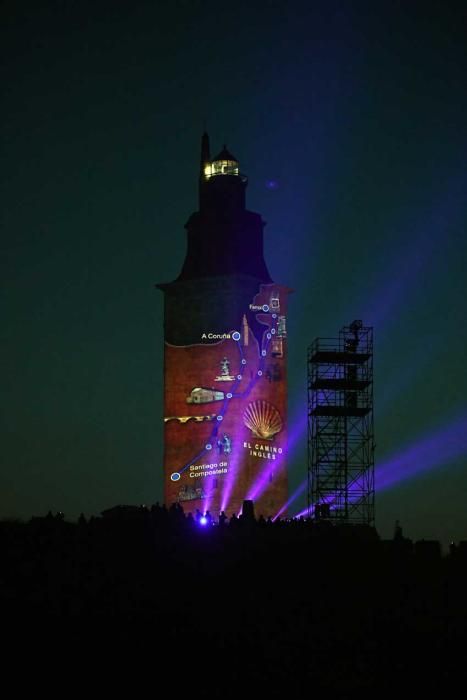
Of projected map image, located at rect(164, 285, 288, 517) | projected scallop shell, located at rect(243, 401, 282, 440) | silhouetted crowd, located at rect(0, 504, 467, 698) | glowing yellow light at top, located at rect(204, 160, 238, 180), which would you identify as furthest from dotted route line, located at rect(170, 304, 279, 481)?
silhouetted crowd, located at rect(0, 504, 467, 698)

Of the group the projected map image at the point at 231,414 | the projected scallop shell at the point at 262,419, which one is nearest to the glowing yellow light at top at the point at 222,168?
the projected map image at the point at 231,414

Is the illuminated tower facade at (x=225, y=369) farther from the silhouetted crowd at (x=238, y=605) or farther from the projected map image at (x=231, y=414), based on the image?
the silhouetted crowd at (x=238, y=605)

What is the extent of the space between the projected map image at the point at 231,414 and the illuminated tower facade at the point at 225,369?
5 cm

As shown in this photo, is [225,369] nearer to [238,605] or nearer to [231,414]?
[231,414]

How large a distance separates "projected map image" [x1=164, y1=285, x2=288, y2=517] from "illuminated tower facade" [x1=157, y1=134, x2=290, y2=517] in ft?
0.15

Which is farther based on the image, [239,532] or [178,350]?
[178,350]

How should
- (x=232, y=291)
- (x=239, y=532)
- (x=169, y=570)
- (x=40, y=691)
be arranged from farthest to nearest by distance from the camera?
(x=232, y=291) → (x=239, y=532) → (x=169, y=570) → (x=40, y=691)

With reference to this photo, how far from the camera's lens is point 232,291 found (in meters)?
74.1

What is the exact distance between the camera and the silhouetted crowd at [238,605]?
111ft

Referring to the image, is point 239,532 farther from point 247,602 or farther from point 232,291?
point 232,291

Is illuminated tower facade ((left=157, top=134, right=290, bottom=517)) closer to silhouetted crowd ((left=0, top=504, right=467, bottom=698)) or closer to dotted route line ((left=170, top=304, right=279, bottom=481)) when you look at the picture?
dotted route line ((left=170, top=304, right=279, bottom=481))

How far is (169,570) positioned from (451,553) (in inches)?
379

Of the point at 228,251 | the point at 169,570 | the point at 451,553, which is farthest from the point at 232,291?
the point at 169,570

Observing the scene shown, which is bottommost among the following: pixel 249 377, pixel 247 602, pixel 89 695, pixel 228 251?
pixel 89 695
